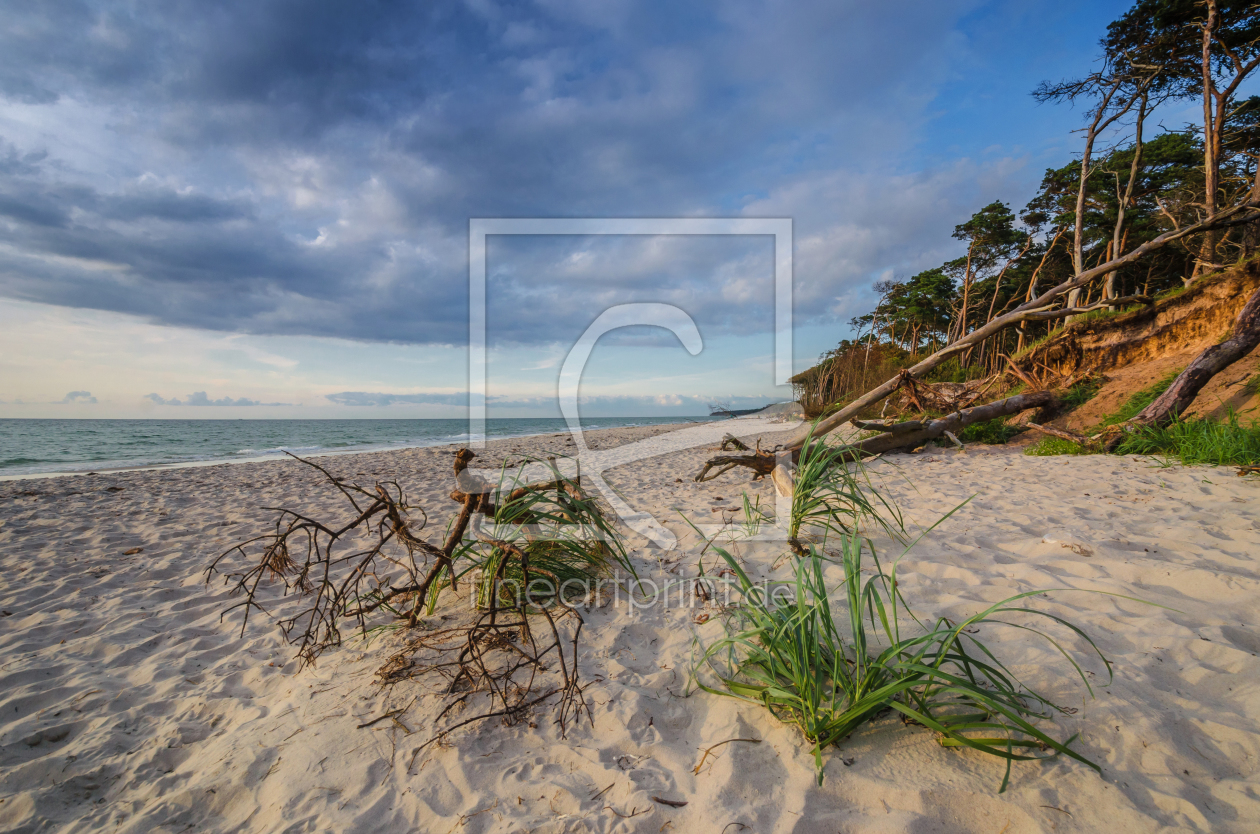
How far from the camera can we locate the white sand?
1352 millimetres

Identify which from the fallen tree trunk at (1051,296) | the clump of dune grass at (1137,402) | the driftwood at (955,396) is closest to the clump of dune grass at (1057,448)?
the clump of dune grass at (1137,402)

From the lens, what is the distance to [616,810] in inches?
55.1

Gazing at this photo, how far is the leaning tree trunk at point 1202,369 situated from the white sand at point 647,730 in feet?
10.2

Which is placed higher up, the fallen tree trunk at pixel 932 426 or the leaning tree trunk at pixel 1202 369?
the leaning tree trunk at pixel 1202 369

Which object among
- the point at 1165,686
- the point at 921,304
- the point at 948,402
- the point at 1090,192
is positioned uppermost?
the point at 1090,192

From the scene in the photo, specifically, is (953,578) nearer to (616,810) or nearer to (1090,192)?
(616,810)

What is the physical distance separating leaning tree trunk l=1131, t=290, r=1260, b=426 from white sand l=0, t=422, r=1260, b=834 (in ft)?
10.2

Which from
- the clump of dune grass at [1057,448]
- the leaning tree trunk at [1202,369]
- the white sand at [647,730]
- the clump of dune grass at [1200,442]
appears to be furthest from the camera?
the clump of dune grass at [1057,448]

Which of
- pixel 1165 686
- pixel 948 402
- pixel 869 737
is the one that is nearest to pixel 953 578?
Result: pixel 1165 686

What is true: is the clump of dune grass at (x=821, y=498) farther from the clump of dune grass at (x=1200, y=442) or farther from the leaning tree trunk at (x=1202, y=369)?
the leaning tree trunk at (x=1202, y=369)

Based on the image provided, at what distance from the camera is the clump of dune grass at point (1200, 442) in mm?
4207

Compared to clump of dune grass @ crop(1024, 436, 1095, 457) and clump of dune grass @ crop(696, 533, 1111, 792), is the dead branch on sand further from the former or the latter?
clump of dune grass @ crop(1024, 436, 1095, 457)

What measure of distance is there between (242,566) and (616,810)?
4067mm

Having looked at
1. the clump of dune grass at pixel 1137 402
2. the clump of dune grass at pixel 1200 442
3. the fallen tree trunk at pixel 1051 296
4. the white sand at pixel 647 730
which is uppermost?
the fallen tree trunk at pixel 1051 296
